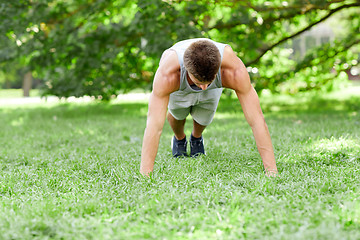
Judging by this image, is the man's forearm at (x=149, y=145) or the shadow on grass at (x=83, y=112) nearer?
the man's forearm at (x=149, y=145)

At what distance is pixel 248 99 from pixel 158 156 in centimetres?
148

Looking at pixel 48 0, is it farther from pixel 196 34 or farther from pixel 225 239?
pixel 225 239

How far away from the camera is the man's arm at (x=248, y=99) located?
3.14 meters

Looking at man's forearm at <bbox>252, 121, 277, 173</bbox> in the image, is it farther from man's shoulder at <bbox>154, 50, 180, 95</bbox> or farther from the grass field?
man's shoulder at <bbox>154, 50, 180, 95</bbox>

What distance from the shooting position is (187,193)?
109 inches

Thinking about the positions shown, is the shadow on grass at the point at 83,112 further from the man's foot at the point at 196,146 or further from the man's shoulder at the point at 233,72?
the man's shoulder at the point at 233,72

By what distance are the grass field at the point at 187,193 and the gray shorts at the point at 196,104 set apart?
0.44 m

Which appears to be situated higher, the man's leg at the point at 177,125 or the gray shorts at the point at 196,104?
the gray shorts at the point at 196,104

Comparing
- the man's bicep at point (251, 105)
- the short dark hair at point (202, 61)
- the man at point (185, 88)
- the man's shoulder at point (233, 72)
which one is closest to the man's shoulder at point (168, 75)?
the man at point (185, 88)

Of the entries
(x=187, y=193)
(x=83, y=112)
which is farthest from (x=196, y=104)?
(x=83, y=112)

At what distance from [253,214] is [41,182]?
1898mm

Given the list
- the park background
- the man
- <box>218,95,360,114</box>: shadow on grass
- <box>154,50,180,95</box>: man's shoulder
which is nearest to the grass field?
the park background

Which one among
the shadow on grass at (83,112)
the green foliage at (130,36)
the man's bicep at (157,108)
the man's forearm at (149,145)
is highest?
the green foliage at (130,36)

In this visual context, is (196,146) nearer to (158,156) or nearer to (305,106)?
(158,156)
